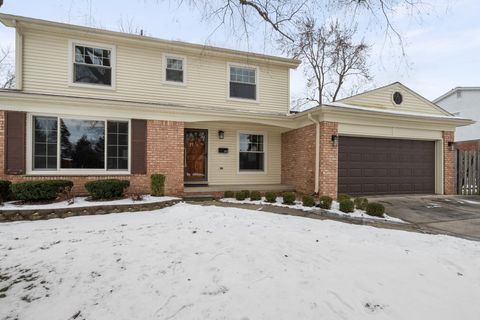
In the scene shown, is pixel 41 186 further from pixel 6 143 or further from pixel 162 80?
pixel 162 80

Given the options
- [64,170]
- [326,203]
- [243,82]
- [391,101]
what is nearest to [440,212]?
[326,203]

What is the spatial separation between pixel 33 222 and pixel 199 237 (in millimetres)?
4073

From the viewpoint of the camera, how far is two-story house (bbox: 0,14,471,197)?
8016mm

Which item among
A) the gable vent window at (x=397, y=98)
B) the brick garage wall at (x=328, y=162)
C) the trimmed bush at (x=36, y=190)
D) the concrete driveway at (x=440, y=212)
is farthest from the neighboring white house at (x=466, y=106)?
the trimmed bush at (x=36, y=190)

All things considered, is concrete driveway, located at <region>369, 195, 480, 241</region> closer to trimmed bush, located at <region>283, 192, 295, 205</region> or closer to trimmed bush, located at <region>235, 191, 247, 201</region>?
trimmed bush, located at <region>283, 192, 295, 205</region>

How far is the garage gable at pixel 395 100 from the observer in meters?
9.58

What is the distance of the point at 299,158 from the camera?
9.79 metres

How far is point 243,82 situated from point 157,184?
5205mm

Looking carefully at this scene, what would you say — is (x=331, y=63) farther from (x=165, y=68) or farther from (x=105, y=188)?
(x=105, y=188)

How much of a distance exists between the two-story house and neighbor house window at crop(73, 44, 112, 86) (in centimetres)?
3

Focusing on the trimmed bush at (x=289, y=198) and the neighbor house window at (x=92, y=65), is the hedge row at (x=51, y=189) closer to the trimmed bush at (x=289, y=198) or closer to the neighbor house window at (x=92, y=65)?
the neighbor house window at (x=92, y=65)

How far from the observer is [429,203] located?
852 centimetres

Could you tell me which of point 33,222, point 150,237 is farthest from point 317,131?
point 33,222

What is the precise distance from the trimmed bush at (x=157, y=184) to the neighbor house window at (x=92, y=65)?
366 centimetres
